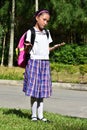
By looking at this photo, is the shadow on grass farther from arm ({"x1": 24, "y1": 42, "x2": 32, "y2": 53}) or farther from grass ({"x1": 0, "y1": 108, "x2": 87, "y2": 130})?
arm ({"x1": 24, "y1": 42, "x2": 32, "y2": 53})

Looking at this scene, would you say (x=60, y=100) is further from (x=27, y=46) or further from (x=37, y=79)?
(x=27, y=46)

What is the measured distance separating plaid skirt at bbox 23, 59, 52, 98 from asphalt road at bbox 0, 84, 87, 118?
2153mm

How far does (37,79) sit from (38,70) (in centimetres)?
A: 14

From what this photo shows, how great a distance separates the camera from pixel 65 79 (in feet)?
58.1

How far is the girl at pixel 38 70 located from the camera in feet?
24.6

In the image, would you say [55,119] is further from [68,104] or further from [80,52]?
[80,52]

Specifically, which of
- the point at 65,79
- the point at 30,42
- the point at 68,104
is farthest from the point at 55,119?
the point at 65,79

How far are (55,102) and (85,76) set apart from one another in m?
6.64

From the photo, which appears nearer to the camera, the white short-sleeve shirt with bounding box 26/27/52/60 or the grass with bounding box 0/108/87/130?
the grass with bounding box 0/108/87/130

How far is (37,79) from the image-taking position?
7.53 metres

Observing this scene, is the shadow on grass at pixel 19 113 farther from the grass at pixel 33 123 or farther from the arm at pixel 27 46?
the arm at pixel 27 46

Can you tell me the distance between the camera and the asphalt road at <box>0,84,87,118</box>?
1039cm

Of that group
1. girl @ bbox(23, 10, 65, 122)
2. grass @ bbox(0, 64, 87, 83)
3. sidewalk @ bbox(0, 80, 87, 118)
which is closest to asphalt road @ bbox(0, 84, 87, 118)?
sidewalk @ bbox(0, 80, 87, 118)

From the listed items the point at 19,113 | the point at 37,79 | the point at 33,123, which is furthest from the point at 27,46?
the point at 19,113
